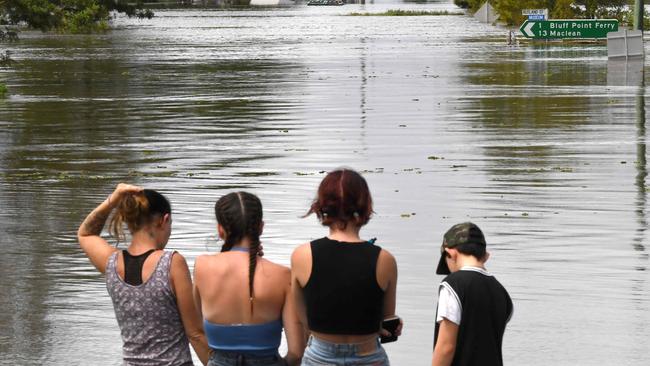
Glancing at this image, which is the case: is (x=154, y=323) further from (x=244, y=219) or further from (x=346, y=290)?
(x=346, y=290)

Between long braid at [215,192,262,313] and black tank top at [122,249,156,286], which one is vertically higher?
long braid at [215,192,262,313]

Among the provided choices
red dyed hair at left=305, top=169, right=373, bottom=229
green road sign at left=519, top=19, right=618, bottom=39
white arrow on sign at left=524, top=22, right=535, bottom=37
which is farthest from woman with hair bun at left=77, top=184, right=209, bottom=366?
white arrow on sign at left=524, top=22, right=535, bottom=37

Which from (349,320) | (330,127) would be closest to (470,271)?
(349,320)

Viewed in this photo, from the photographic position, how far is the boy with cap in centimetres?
577

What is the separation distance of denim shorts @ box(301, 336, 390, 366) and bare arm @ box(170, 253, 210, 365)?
0.47 m

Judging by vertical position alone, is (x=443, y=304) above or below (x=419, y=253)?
above

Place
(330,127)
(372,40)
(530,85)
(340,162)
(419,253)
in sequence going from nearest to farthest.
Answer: (419,253) < (340,162) < (330,127) < (530,85) < (372,40)

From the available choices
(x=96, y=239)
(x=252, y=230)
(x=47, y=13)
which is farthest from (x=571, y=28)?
(x=252, y=230)

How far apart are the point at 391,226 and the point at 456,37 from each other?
59597 mm

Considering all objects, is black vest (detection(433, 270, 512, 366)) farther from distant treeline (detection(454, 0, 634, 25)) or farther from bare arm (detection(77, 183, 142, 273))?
distant treeline (detection(454, 0, 634, 25))

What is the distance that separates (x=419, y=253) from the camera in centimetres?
1266

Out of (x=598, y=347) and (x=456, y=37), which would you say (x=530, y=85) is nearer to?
(x=598, y=347)

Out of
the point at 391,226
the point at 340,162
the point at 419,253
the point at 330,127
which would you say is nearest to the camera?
the point at 419,253

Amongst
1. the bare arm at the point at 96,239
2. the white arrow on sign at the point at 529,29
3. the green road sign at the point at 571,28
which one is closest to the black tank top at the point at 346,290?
the bare arm at the point at 96,239
